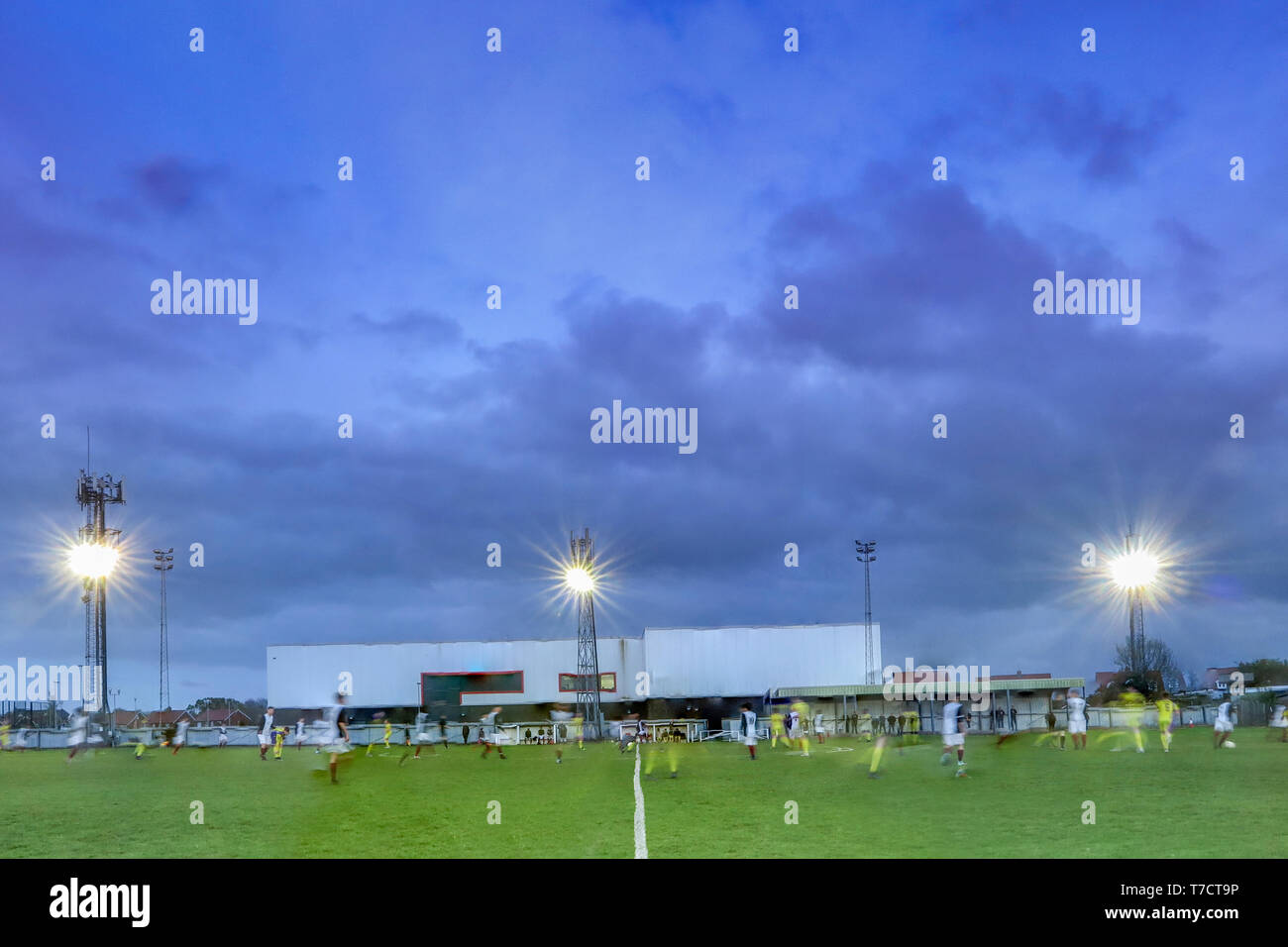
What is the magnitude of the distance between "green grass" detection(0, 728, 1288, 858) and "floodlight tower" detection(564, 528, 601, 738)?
40.1 m

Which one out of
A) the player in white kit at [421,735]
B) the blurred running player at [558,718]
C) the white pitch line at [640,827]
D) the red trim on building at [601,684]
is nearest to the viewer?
the white pitch line at [640,827]

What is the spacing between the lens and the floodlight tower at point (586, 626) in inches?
2817

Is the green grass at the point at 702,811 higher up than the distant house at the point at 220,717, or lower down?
higher up

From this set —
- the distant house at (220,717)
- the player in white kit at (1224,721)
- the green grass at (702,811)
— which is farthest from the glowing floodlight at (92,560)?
the player in white kit at (1224,721)

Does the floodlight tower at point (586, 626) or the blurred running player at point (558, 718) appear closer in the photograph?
the blurred running player at point (558, 718)

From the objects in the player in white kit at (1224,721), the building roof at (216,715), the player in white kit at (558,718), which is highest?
the player in white kit at (1224,721)

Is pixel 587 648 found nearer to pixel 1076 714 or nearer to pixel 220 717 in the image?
pixel 1076 714

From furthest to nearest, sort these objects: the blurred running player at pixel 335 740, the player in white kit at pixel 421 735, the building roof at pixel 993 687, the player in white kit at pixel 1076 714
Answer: the building roof at pixel 993 687 → the player in white kit at pixel 421 735 → the player in white kit at pixel 1076 714 → the blurred running player at pixel 335 740

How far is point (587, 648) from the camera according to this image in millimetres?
76062

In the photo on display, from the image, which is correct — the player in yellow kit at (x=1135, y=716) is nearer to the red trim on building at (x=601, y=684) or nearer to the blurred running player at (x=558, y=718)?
the blurred running player at (x=558, y=718)

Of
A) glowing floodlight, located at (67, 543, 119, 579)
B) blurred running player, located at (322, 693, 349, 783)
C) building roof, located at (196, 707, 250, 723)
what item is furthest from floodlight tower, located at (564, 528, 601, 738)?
building roof, located at (196, 707, 250, 723)

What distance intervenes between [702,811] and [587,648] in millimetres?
59211

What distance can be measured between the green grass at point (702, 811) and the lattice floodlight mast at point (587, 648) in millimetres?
40165
